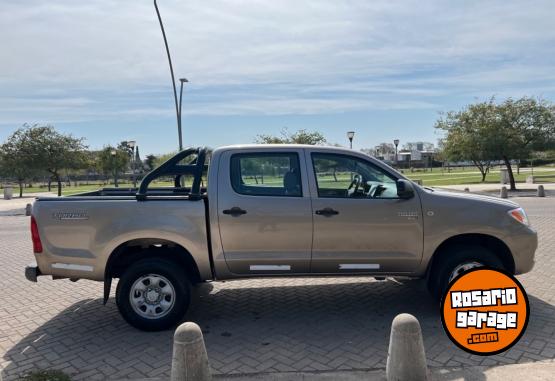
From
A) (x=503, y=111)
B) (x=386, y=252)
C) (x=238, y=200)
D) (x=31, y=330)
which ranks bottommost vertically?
(x=31, y=330)

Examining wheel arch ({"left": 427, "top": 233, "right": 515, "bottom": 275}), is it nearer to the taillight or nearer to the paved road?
the paved road

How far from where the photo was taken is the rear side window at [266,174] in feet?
15.1

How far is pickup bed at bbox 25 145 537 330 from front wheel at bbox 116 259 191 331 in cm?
1

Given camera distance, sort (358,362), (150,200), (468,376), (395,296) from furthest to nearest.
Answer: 1. (395,296)
2. (150,200)
3. (358,362)
4. (468,376)

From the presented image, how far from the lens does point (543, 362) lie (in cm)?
356

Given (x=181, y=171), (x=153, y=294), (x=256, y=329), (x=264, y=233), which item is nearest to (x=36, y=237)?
(x=153, y=294)

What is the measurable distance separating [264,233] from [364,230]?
1.03 m

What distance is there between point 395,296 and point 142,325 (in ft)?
10.0

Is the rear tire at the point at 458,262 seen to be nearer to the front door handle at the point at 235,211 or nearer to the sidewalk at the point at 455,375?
the sidewalk at the point at 455,375

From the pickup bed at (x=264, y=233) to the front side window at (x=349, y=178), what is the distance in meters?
0.02

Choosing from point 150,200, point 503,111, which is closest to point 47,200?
point 150,200

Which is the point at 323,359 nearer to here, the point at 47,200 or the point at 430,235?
the point at 430,235

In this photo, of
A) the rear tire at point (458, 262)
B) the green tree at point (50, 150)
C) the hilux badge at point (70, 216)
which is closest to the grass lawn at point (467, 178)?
the green tree at point (50, 150)

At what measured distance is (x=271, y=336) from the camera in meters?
4.38
